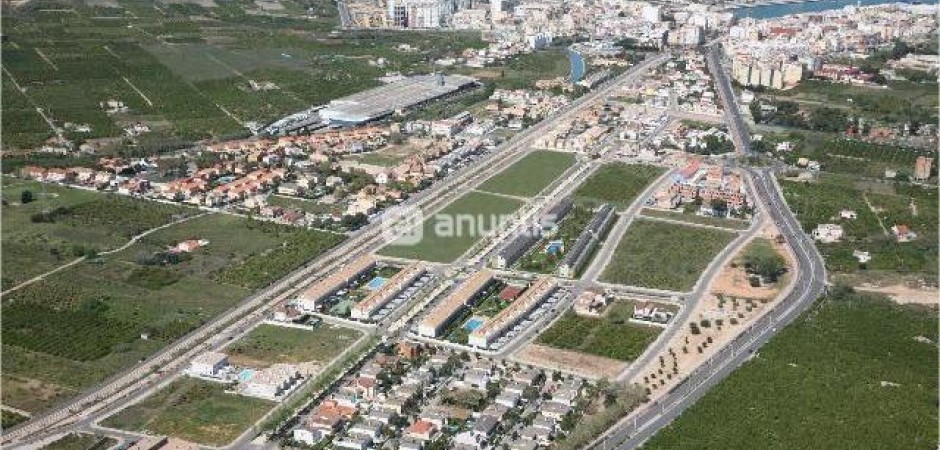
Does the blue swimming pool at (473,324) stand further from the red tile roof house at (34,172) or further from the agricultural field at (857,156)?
the agricultural field at (857,156)

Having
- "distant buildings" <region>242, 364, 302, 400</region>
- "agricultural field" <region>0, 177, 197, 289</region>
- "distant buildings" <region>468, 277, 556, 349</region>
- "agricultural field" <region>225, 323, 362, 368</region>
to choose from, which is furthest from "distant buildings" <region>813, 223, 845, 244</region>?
"agricultural field" <region>0, 177, 197, 289</region>

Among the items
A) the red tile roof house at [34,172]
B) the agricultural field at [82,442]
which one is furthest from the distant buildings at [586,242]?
the red tile roof house at [34,172]

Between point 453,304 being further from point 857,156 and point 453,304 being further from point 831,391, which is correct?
point 857,156

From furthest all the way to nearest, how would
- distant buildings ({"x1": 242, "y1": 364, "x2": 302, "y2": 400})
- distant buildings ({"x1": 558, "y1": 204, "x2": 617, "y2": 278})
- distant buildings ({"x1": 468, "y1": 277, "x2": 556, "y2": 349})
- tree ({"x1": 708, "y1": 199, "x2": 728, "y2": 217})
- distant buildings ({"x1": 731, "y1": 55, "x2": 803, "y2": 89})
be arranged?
1. distant buildings ({"x1": 731, "y1": 55, "x2": 803, "y2": 89})
2. tree ({"x1": 708, "y1": 199, "x2": 728, "y2": 217})
3. distant buildings ({"x1": 558, "y1": 204, "x2": 617, "y2": 278})
4. distant buildings ({"x1": 468, "y1": 277, "x2": 556, "y2": 349})
5. distant buildings ({"x1": 242, "y1": 364, "x2": 302, "y2": 400})

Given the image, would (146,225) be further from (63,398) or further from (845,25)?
(845,25)

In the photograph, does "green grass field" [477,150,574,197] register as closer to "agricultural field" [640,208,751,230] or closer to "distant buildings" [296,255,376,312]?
A: "agricultural field" [640,208,751,230]

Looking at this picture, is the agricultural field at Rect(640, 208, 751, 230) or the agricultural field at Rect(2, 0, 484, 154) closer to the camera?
the agricultural field at Rect(640, 208, 751, 230)

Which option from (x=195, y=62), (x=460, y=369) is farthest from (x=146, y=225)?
(x=195, y=62)
